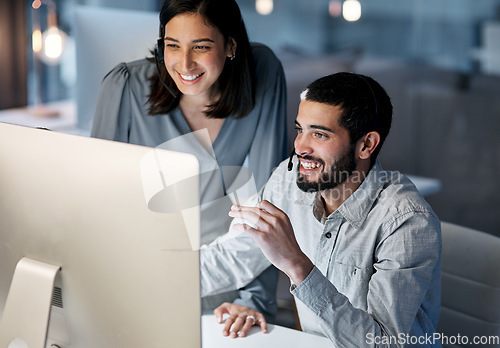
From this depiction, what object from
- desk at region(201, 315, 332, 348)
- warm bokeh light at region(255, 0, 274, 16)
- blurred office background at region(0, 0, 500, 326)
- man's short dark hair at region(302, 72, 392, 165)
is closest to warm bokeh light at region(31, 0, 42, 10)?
blurred office background at region(0, 0, 500, 326)

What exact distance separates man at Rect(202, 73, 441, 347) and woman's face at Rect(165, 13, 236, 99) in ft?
0.89

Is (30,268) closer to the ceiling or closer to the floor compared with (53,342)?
closer to the ceiling

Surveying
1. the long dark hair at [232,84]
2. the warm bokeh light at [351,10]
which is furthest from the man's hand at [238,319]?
the warm bokeh light at [351,10]

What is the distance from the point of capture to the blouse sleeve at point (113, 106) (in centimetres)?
157

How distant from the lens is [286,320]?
1.82m

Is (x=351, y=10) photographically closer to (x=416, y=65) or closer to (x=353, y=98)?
Answer: (x=416, y=65)

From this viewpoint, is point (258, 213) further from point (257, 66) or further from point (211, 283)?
point (257, 66)

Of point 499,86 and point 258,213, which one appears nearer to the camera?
point 258,213

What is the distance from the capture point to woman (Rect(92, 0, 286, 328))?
1.55 metres

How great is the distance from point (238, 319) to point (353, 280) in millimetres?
233

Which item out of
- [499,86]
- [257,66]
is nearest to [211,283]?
[257,66]

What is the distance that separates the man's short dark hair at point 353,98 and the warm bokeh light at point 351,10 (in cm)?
220

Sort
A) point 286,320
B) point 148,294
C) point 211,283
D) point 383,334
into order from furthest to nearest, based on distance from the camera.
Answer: point 286,320 → point 211,283 → point 383,334 → point 148,294

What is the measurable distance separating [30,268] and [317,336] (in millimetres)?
545
